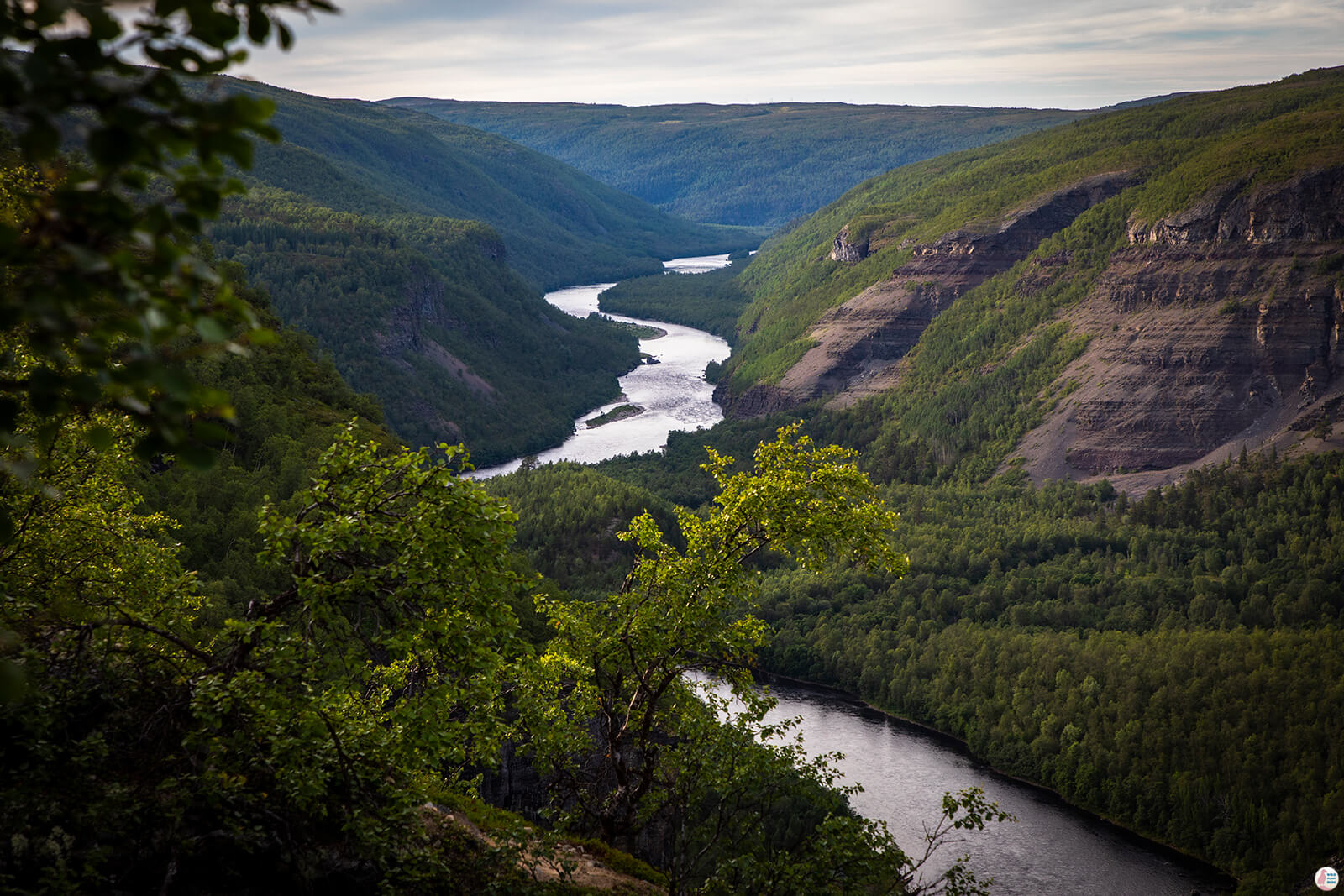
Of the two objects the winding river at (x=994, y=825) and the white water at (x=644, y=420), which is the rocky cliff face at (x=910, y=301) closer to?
the white water at (x=644, y=420)

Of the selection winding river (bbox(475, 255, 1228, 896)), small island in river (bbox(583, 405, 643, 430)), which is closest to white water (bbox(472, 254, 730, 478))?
small island in river (bbox(583, 405, 643, 430))

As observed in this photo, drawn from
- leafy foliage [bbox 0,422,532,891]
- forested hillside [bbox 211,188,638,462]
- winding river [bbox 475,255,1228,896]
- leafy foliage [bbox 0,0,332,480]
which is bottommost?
winding river [bbox 475,255,1228,896]

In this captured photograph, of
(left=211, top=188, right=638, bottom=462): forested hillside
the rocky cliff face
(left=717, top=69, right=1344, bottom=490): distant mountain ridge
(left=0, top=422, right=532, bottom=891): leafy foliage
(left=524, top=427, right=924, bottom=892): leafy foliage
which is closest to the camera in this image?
(left=0, top=422, right=532, bottom=891): leafy foliage

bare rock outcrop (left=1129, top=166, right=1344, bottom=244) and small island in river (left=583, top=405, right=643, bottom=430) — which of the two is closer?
bare rock outcrop (left=1129, top=166, right=1344, bottom=244)

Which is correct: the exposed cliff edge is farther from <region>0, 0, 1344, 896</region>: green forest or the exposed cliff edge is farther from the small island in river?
the small island in river

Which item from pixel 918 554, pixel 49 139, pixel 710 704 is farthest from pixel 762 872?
pixel 918 554

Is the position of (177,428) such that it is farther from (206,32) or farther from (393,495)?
(393,495)

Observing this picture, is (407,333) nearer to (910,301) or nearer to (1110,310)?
(910,301)

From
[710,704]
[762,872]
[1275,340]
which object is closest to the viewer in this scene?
[762,872]
